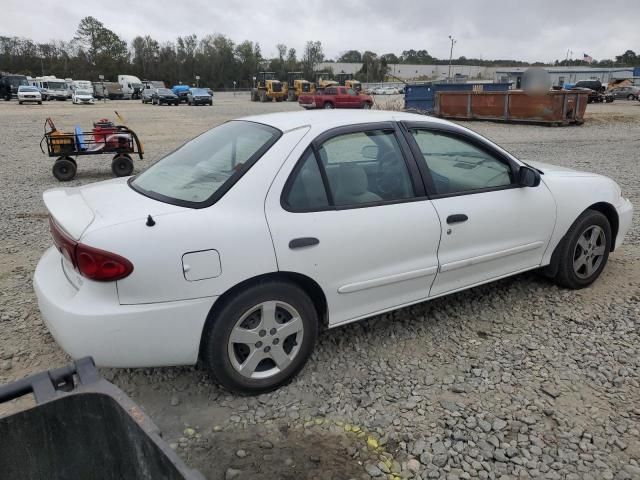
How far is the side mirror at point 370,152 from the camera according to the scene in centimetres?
333

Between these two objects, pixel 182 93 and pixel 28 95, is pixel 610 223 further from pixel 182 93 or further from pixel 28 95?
pixel 182 93

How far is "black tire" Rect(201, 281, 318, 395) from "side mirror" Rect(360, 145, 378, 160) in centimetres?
105

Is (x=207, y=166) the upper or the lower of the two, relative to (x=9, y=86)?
lower

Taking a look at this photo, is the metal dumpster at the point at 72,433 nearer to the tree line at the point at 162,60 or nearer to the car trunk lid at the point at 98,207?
the car trunk lid at the point at 98,207

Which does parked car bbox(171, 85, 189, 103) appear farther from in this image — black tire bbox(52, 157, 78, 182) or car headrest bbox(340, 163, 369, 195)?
car headrest bbox(340, 163, 369, 195)

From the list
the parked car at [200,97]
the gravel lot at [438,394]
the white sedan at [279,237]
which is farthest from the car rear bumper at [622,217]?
the parked car at [200,97]

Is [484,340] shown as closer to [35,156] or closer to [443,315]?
[443,315]

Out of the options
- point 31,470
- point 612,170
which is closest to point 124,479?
point 31,470

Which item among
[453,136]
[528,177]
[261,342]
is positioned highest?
[453,136]

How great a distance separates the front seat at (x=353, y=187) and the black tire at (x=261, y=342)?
635 millimetres

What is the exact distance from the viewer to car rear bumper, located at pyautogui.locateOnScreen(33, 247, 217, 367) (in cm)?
246

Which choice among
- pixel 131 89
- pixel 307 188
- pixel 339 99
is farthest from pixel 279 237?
pixel 131 89

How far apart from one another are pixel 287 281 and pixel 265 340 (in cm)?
36

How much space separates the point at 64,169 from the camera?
9945 millimetres
